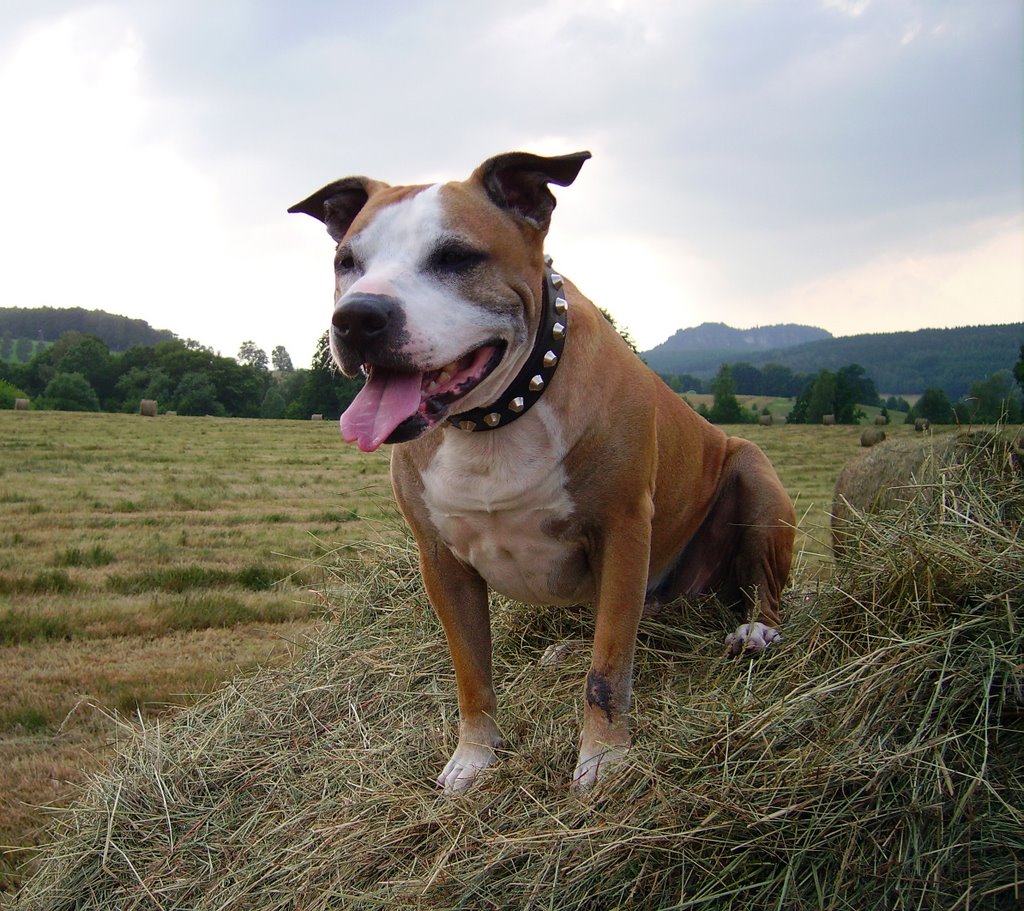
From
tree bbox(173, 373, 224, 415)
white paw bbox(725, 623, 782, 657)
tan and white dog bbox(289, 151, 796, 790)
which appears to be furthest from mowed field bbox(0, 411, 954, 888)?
tree bbox(173, 373, 224, 415)

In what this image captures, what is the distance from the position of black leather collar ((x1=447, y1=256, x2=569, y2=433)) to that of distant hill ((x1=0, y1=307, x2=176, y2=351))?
92.2 meters

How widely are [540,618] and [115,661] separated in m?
3.20

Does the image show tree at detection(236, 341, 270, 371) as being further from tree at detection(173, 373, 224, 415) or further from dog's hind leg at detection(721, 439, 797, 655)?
dog's hind leg at detection(721, 439, 797, 655)

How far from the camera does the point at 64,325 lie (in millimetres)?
90188

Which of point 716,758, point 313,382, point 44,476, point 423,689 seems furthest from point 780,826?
point 313,382

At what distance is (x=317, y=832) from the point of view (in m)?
2.70

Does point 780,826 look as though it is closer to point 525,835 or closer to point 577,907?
point 577,907

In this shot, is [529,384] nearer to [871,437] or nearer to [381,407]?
[381,407]

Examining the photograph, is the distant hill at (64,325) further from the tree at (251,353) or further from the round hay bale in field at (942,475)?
the round hay bale in field at (942,475)

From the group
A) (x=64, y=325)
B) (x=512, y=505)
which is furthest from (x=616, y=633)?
(x=64, y=325)

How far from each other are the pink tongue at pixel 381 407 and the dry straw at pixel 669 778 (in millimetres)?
1120

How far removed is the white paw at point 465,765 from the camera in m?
2.81

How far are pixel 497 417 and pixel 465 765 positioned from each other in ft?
3.78

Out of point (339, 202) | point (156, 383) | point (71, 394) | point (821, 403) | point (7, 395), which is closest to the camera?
point (339, 202)
